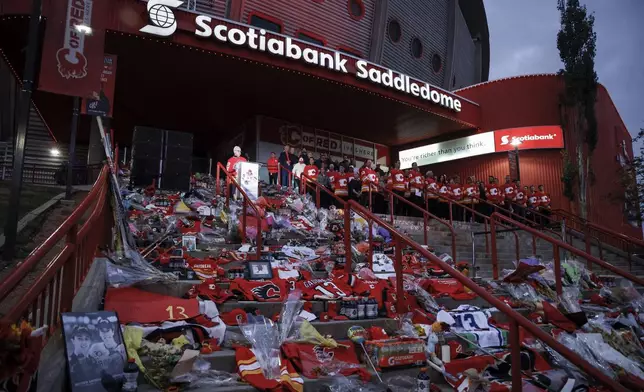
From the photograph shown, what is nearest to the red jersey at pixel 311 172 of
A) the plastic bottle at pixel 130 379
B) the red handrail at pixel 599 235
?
the red handrail at pixel 599 235

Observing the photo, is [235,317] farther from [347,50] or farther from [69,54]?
[347,50]

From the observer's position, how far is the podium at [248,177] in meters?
11.9

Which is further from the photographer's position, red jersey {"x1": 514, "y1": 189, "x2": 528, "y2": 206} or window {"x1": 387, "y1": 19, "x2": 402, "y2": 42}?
window {"x1": 387, "y1": 19, "x2": 402, "y2": 42}

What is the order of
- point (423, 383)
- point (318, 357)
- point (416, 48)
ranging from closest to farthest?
point (423, 383) → point (318, 357) → point (416, 48)

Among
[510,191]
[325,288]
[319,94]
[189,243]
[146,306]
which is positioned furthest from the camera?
[319,94]

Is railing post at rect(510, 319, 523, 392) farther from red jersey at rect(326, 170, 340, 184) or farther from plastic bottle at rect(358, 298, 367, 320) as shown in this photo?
red jersey at rect(326, 170, 340, 184)

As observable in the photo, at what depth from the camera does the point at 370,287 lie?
20.5 ft

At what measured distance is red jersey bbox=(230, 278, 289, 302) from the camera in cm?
551

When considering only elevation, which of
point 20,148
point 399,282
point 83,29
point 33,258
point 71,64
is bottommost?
point 399,282

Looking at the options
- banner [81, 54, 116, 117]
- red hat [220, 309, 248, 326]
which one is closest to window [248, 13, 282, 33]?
banner [81, 54, 116, 117]

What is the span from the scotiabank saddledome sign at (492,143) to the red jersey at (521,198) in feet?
12.3

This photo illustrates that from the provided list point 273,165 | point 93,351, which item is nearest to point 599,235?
point 273,165

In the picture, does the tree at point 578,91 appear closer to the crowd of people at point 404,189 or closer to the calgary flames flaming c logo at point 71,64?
the crowd of people at point 404,189

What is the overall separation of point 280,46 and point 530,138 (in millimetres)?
11485
